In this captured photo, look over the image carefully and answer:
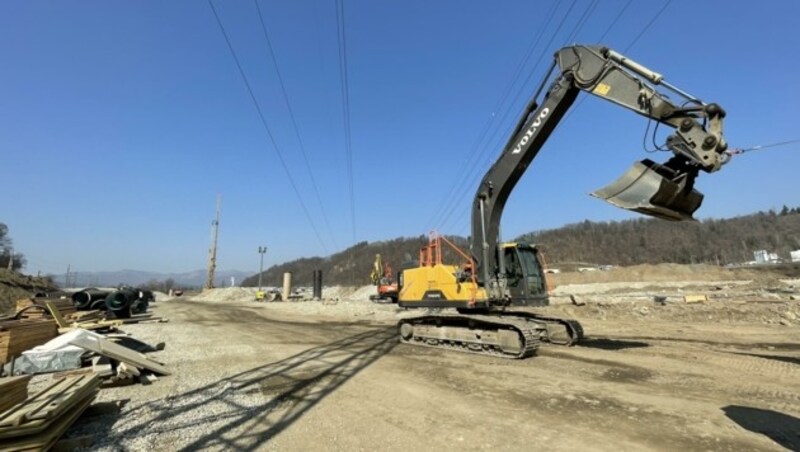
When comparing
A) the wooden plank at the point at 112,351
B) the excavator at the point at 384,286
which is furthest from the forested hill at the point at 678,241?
the wooden plank at the point at 112,351

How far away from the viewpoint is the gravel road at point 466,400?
520cm

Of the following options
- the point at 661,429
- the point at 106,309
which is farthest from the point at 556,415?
the point at 106,309

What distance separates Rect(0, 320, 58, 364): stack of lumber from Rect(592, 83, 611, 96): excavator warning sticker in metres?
14.8

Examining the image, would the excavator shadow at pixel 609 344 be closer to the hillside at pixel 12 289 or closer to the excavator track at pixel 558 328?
the excavator track at pixel 558 328

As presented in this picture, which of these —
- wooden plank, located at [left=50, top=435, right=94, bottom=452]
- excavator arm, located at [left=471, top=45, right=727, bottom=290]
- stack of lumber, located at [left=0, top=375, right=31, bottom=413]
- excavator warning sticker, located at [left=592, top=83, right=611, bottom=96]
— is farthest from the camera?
excavator warning sticker, located at [left=592, top=83, right=611, bottom=96]

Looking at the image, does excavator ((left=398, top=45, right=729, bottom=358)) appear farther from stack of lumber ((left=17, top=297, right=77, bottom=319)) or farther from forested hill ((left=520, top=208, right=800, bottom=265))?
forested hill ((left=520, top=208, right=800, bottom=265))

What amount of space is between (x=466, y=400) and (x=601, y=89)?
22.9 ft

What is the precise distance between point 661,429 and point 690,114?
5.39 m

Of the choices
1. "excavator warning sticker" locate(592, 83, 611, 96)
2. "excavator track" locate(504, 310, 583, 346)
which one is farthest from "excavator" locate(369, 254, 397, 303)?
"excavator warning sticker" locate(592, 83, 611, 96)

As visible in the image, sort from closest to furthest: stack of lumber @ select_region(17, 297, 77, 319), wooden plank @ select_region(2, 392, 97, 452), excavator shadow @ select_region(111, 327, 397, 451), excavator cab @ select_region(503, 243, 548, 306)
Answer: wooden plank @ select_region(2, 392, 97, 452) < excavator shadow @ select_region(111, 327, 397, 451) < excavator cab @ select_region(503, 243, 548, 306) < stack of lumber @ select_region(17, 297, 77, 319)

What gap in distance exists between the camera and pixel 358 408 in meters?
6.60

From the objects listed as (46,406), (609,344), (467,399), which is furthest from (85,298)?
(609,344)

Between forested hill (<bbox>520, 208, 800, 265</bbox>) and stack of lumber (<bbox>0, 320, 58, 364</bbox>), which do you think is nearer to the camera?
stack of lumber (<bbox>0, 320, 58, 364</bbox>)

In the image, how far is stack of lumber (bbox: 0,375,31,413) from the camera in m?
5.11
